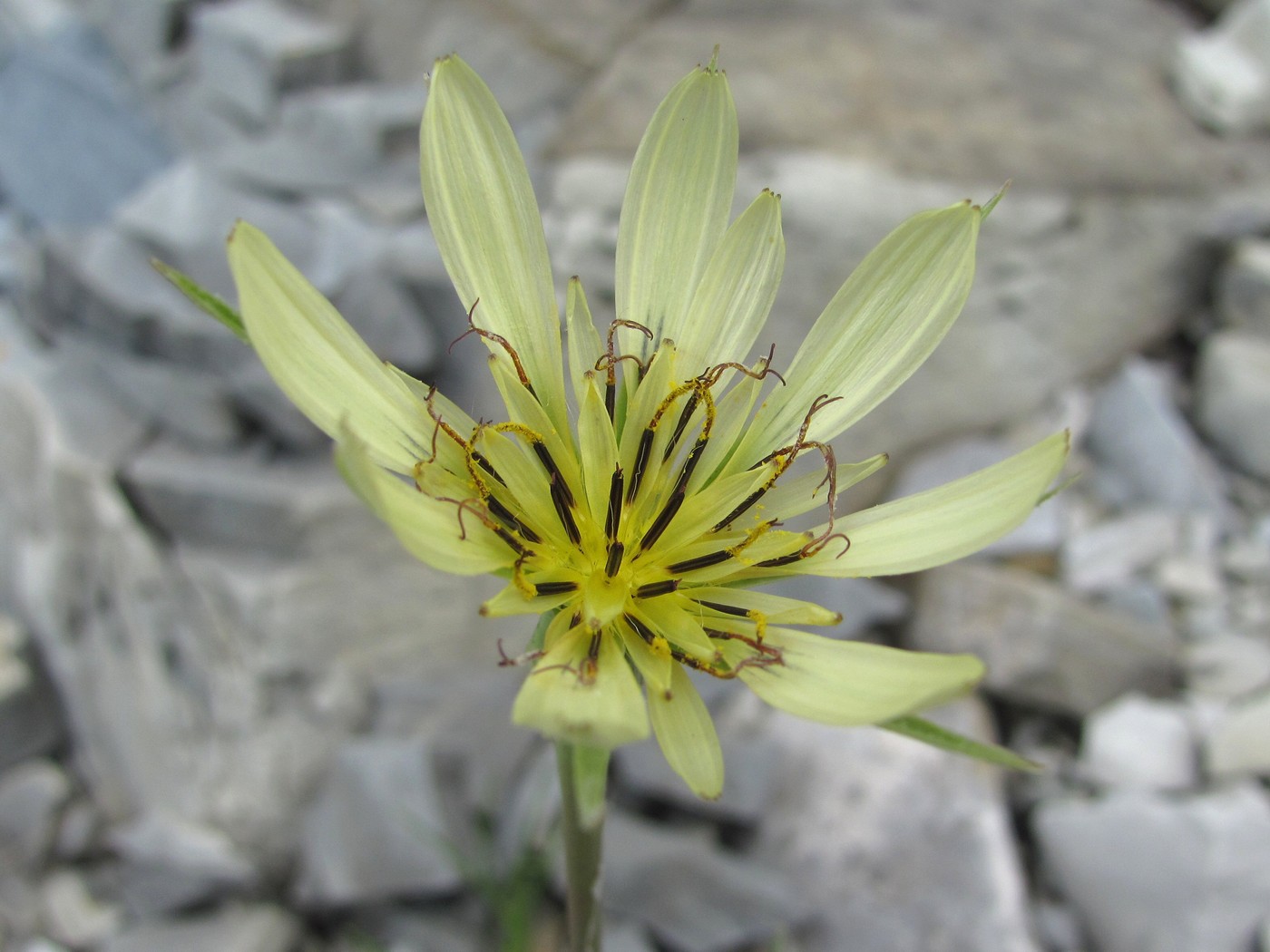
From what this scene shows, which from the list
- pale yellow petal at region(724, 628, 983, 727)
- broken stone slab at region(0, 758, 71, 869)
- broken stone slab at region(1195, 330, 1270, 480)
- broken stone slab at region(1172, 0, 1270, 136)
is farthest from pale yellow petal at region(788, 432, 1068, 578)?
broken stone slab at region(1172, 0, 1270, 136)

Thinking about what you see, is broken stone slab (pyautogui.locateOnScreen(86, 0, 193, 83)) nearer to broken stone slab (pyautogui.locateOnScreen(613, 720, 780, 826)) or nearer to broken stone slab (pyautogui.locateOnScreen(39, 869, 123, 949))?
broken stone slab (pyautogui.locateOnScreen(39, 869, 123, 949))

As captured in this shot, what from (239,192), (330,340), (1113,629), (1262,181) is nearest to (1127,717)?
(1113,629)

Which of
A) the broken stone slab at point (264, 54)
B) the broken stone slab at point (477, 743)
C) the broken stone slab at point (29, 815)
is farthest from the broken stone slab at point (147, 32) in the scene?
the broken stone slab at point (477, 743)

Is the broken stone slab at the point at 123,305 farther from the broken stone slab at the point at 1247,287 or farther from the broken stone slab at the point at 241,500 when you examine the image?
the broken stone slab at the point at 1247,287

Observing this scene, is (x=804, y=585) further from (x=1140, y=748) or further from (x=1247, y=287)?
(x=1247, y=287)

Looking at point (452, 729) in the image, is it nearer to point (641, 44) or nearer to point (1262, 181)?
point (641, 44)
